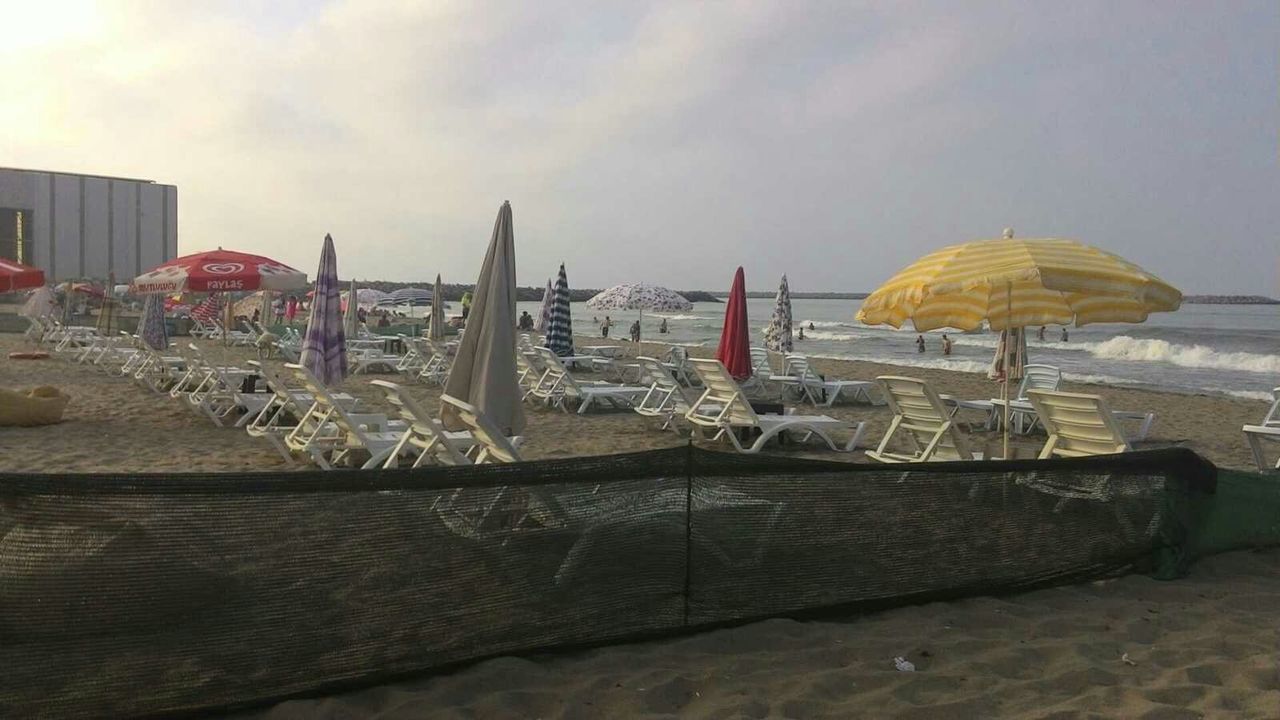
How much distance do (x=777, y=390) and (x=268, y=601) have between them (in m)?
10.4

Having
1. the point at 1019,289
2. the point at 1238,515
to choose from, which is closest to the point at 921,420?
the point at 1019,289

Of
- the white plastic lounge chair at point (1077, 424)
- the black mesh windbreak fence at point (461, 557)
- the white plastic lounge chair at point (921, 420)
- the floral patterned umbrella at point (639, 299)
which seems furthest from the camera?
the floral patterned umbrella at point (639, 299)

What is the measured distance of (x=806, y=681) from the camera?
2828 millimetres

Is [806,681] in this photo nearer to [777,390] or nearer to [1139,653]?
[1139,653]

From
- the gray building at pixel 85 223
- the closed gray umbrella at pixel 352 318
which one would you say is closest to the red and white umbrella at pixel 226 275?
the closed gray umbrella at pixel 352 318

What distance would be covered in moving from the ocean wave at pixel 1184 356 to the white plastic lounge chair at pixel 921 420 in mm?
24395

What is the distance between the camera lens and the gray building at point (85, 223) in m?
50.0

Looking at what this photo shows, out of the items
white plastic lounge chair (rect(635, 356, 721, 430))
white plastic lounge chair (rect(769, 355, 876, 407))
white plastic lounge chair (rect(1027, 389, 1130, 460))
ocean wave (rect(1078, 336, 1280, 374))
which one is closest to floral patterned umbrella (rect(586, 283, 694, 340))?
white plastic lounge chair (rect(769, 355, 876, 407))

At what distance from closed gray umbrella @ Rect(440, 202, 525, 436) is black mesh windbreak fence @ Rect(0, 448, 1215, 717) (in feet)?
9.23

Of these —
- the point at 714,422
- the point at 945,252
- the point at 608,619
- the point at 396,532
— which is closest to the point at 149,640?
the point at 396,532

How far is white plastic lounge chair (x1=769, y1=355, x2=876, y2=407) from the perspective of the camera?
11719 mm

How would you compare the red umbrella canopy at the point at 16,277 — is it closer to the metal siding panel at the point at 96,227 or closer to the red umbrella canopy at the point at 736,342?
the red umbrella canopy at the point at 736,342

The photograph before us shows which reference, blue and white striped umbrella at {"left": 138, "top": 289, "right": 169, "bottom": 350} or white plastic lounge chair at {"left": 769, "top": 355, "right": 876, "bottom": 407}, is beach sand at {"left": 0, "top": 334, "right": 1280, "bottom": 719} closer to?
white plastic lounge chair at {"left": 769, "top": 355, "right": 876, "bottom": 407}

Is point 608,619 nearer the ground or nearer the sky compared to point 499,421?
nearer the ground
